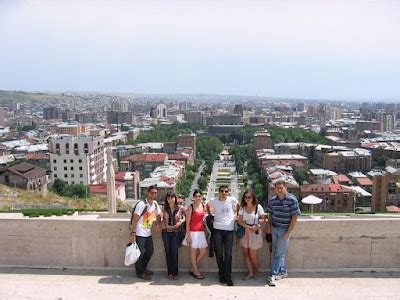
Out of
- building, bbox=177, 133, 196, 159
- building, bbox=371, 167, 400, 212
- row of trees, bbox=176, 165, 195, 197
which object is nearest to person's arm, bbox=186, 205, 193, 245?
building, bbox=371, 167, 400, 212

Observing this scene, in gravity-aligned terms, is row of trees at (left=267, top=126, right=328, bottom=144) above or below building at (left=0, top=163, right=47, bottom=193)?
below

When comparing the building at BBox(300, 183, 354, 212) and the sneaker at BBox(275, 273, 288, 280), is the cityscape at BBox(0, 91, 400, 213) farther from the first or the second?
the sneaker at BBox(275, 273, 288, 280)

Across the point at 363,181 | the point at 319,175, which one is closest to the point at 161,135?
the point at 319,175

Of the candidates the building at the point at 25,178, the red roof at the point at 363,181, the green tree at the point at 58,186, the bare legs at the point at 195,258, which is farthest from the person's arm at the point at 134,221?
the red roof at the point at 363,181

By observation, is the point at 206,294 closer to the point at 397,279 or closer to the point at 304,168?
the point at 397,279

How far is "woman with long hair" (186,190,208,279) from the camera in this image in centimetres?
474

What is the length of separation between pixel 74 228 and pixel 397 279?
3651mm

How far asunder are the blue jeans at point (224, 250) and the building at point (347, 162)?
2323 inches

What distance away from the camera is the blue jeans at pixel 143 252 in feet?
15.9

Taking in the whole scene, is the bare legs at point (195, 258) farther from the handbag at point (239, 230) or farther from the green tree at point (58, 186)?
the green tree at point (58, 186)

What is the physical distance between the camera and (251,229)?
15.5ft

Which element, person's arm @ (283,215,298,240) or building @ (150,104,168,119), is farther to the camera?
building @ (150,104,168,119)

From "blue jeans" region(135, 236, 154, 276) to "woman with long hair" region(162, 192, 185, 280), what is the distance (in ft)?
0.55

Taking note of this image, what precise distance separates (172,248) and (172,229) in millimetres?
223
